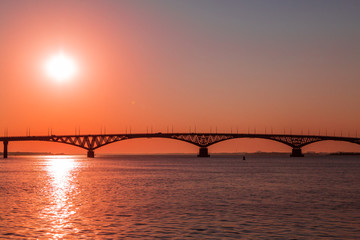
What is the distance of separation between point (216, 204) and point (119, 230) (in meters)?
11.9


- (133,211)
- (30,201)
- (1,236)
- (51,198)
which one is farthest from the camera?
(51,198)

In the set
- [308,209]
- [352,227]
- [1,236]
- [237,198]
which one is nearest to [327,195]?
[237,198]

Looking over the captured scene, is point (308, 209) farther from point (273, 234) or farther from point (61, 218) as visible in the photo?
point (61, 218)

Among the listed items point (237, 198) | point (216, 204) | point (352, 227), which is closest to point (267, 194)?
point (237, 198)

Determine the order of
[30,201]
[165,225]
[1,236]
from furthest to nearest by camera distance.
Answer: [30,201]
[165,225]
[1,236]

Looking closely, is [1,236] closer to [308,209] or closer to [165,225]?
[165,225]

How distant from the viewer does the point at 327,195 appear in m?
39.3

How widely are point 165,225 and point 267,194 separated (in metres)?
18.9

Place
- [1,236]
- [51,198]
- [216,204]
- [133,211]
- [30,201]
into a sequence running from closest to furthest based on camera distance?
[1,236] < [133,211] < [216,204] < [30,201] < [51,198]

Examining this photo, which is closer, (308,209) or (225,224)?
(225,224)

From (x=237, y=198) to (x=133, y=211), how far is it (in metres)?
10.6

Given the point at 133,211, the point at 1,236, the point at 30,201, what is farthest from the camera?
the point at 30,201

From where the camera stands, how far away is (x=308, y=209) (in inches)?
1160

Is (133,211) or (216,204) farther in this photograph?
(216,204)
